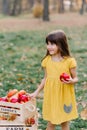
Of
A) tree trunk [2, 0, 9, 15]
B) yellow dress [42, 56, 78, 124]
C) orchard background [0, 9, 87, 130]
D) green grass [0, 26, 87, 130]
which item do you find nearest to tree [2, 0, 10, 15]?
tree trunk [2, 0, 9, 15]

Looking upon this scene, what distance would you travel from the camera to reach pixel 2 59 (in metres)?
13.3

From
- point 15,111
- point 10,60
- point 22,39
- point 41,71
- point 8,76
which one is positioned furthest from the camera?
point 22,39

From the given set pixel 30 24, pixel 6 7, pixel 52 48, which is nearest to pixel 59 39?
pixel 52 48

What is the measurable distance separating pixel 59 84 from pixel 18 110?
1.84ft

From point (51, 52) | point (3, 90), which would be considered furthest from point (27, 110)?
point (3, 90)

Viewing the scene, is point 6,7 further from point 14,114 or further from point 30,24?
point 14,114

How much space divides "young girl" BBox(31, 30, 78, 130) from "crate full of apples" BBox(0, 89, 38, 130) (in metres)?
0.20

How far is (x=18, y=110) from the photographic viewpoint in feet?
16.8

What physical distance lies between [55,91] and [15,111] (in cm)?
51

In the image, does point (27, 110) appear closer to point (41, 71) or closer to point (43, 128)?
point (43, 128)

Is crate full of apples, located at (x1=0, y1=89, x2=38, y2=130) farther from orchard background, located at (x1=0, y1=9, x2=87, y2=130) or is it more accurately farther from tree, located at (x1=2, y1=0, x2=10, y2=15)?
tree, located at (x1=2, y1=0, x2=10, y2=15)

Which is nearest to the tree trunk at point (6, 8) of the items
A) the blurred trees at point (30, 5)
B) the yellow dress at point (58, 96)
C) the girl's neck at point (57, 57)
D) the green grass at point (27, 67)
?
the blurred trees at point (30, 5)

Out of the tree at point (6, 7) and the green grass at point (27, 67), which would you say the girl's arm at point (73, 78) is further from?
the tree at point (6, 7)

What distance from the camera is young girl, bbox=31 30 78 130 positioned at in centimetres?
530
